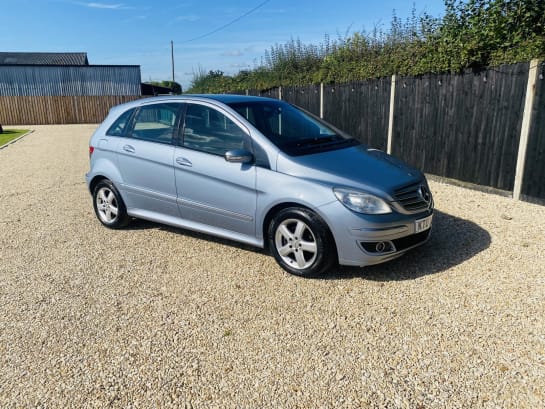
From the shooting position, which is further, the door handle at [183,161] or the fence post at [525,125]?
the fence post at [525,125]

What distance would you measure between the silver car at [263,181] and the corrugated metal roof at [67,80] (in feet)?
99.6

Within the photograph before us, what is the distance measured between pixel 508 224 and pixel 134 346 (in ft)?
15.9

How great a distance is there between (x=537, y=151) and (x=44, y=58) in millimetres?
53426

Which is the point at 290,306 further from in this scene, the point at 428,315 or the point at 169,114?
the point at 169,114

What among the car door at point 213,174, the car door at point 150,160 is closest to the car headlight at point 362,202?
the car door at point 213,174

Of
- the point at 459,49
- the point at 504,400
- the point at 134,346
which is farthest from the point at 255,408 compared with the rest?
the point at 459,49

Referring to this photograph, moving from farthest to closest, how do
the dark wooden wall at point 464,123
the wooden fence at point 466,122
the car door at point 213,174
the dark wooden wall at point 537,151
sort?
the dark wooden wall at point 464,123
the wooden fence at point 466,122
the dark wooden wall at point 537,151
the car door at point 213,174

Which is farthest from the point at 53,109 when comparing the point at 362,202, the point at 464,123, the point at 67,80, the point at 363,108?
the point at 362,202

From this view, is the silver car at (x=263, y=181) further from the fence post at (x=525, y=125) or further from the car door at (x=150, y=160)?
the fence post at (x=525, y=125)

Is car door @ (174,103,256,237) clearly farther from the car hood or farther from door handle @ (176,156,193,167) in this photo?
the car hood

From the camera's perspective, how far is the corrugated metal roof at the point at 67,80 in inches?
1234

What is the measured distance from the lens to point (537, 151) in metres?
6.28

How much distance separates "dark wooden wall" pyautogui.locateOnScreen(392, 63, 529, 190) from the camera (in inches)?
265

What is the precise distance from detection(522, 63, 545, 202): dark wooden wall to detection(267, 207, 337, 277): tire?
418 cm
